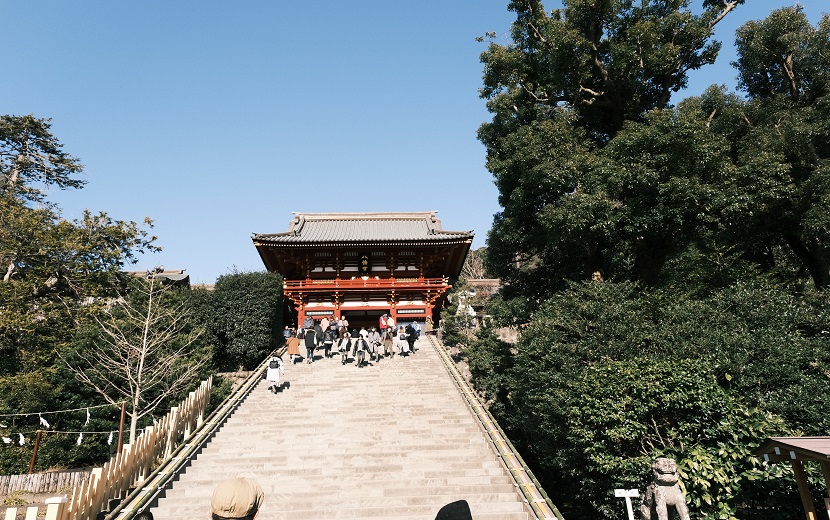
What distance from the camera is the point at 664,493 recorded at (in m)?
6.18

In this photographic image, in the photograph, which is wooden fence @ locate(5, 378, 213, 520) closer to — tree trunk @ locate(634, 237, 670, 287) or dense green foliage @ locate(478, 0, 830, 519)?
dense green foliage @ locate(478, 0, 830, 519)

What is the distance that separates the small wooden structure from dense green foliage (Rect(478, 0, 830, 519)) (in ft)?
3.02

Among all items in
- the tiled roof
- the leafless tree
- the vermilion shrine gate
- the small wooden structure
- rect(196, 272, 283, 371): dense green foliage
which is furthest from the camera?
the tiled roof

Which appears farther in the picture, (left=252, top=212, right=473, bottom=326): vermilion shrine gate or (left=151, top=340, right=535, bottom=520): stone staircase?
(left=252, top=212, right=473, bottom=326): vermilion shrine gate

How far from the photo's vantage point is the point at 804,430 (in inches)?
305

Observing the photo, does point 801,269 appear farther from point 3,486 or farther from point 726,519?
point 3,486

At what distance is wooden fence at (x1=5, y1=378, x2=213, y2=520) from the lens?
6.06 meters

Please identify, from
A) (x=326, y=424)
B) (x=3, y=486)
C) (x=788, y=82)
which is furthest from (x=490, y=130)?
(x=3, y=486)

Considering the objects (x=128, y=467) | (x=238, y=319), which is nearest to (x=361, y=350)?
(x=238, y=319)

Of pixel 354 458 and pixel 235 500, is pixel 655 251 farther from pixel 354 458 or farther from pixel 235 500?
pixel 235 500

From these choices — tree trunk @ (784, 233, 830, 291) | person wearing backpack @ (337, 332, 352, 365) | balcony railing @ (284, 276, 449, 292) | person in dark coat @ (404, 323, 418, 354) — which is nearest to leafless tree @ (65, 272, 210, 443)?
person wearing backpack @ (337, 332, 352, 365)

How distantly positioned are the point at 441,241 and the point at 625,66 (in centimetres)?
1149

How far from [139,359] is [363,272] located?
1259cm

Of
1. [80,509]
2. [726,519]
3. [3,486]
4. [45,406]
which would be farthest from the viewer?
[45,406]
